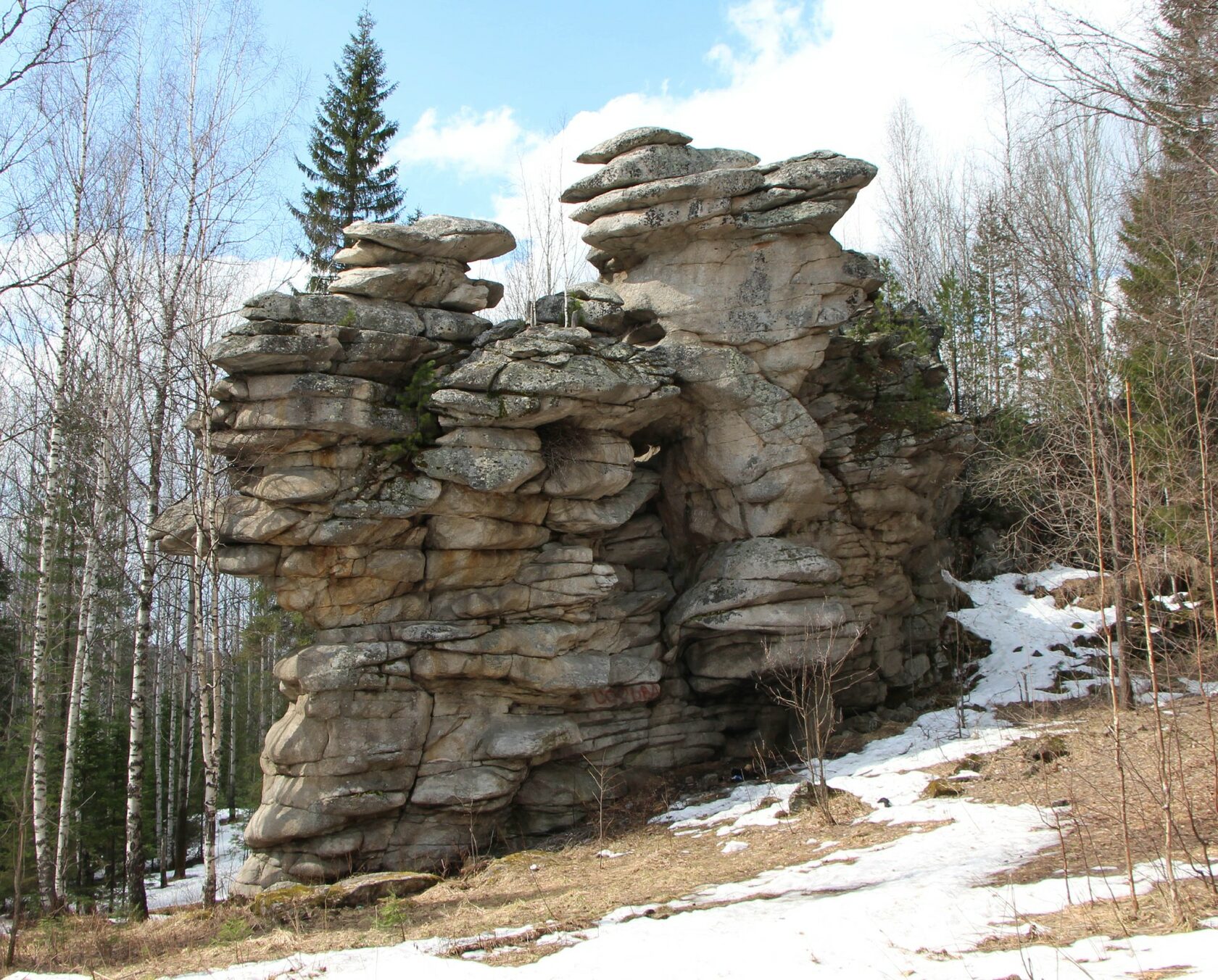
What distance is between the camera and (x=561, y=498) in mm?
14531

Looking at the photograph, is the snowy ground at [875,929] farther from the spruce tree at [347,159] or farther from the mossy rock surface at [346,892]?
the spruce tree at [347,159]

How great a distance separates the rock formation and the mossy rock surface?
5.50 ft

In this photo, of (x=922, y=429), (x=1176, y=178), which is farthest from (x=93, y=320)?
(x=1176, y=178)

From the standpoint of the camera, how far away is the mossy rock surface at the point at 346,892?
10356 mm

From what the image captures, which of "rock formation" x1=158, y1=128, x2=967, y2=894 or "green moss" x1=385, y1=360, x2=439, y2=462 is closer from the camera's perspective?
"rock formation" x1=158, y1=128, x2=967, y2=894

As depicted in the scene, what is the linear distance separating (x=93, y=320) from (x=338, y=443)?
5.36 m

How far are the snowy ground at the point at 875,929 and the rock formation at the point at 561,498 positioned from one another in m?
3.75

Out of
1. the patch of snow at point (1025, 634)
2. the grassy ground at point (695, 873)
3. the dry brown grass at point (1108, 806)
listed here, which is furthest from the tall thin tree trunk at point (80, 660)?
the patch of snow at point (1025, 634)

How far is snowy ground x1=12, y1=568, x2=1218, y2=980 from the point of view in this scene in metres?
5.96

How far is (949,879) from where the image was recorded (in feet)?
27.6

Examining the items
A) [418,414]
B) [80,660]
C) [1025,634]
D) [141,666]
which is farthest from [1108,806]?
[80,660]

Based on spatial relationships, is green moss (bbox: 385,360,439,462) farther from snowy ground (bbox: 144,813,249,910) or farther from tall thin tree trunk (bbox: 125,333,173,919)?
snowy ground (bbox: 144,813,249,910)

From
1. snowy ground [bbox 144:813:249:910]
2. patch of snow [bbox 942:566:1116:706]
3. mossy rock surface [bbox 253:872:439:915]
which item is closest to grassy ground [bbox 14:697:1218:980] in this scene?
mossy rock surface [bbox 253:872:439:915]

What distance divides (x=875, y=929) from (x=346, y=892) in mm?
6558
